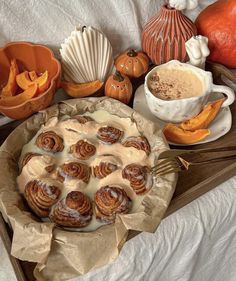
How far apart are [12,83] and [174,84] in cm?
29

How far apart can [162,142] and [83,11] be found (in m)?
0.32

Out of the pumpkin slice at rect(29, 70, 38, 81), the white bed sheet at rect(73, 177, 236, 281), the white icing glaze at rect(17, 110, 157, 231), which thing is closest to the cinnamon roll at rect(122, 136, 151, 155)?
the white icing glaze at rect(17, 110, 157, 231)

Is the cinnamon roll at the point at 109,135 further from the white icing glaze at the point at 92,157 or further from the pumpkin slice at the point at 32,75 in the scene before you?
the pumpkin slice at the point at 32,75

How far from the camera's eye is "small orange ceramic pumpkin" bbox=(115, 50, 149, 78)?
2.60ft

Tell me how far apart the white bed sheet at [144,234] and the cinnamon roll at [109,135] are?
151 mm

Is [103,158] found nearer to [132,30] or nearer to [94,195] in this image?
[94,195]

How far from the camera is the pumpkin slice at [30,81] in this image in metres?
0.72

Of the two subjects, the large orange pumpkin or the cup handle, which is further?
the large orange pumpkin

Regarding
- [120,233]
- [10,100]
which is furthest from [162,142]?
[10,100]

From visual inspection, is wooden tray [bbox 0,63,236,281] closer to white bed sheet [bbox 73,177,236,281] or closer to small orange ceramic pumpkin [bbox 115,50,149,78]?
white bed sheet [bbox 73,177,236,281]

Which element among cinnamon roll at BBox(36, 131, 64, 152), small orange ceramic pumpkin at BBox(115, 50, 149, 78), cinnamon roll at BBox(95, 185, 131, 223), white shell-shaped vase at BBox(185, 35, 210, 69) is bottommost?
cinnamon roll at BBox(95, 185, 131, 223)

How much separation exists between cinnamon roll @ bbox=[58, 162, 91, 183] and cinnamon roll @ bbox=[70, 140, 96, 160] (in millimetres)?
22

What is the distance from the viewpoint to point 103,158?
0.64 metres

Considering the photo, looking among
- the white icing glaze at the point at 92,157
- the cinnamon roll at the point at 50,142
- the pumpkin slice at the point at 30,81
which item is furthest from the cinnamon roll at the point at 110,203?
the pumpkin slice at the point at 30,81
